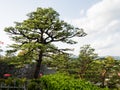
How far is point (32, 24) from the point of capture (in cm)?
3500

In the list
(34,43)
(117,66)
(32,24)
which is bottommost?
(117,66)

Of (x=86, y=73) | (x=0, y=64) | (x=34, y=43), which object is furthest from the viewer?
(x=86, y=73)

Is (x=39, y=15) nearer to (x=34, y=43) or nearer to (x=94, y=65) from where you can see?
(x=34, y=43)

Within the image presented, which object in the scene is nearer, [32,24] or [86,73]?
[32,24]

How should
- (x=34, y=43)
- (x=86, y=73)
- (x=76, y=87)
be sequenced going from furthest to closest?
(x=86, y=73), (x=34, y=43), (x=76, y=87)

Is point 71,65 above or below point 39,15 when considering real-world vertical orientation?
below

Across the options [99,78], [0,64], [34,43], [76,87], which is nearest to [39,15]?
[34,43]

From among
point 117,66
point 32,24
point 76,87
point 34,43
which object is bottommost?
point 76,87

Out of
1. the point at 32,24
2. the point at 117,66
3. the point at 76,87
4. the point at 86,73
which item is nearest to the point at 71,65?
the point at 86,73

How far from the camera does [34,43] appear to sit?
34.2 m

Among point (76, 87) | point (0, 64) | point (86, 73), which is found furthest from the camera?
point (86, 73)

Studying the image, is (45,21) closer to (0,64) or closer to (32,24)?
(32,24)

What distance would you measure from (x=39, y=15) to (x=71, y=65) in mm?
9057

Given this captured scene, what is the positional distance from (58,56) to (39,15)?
17.3 feet
